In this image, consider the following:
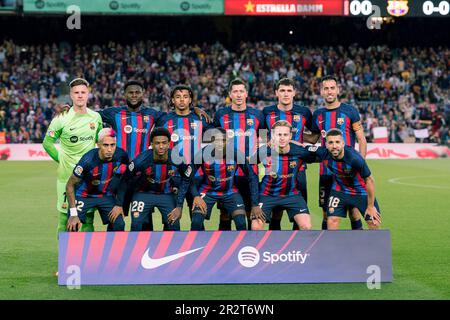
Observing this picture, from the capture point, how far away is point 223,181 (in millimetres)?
8797

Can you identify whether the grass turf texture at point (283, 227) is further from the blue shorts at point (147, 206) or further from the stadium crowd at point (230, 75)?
the stadium crowd at point (230, 75)

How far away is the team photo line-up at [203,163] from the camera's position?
8.45 meters

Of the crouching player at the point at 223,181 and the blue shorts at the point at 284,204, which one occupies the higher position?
the crouching player at the point at 223,181

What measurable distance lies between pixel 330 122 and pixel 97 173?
276cm

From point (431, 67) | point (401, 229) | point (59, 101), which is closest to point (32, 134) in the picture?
point (59, 101)

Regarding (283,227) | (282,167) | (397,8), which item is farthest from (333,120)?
(397,8)

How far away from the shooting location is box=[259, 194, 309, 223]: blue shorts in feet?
29.0

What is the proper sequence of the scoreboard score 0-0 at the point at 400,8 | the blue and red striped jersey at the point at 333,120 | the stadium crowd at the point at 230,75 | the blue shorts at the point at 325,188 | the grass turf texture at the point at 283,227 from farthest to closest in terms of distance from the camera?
the stadium crowd at the point at 230,75 < the scoreboard score 0-0 at the point at 400,8 < the blue and red striped jersey at the point at 333,120 < the blue shorts at the point at 325,188 < the grass turf texture at the point at 283,227

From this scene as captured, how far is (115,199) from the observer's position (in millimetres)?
8688

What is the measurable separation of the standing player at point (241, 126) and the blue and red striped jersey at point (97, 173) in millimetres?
1262

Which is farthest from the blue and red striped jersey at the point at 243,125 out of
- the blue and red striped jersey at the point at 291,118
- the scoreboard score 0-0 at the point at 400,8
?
the scoreboard score 0-0 at the point at 400,8

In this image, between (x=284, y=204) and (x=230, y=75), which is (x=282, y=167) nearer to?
(x=284, y=204)

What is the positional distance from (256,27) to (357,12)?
6.95 meters

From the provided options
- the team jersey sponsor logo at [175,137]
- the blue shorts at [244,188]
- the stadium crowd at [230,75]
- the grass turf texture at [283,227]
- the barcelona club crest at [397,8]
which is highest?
the barcelona club crest at [397,8]
